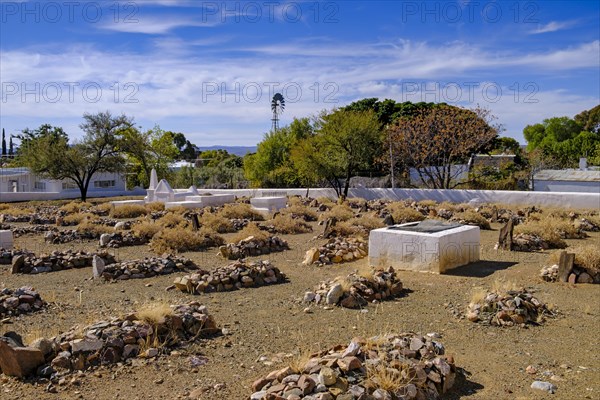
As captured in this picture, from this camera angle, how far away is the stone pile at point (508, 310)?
7.13 m

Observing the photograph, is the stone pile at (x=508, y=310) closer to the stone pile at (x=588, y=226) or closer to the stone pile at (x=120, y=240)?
the stone pile at (x=120, y=240)

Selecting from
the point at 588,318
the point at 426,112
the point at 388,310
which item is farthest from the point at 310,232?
the point at 426,112

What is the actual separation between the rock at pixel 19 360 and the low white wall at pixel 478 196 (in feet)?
71.9

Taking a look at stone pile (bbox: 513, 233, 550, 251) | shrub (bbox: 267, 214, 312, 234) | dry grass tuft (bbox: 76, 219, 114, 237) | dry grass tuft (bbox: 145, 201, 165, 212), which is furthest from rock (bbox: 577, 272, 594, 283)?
dry grass tuft (bbox: 145, 201, 165, 212)

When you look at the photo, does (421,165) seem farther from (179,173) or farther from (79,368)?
(79,368)

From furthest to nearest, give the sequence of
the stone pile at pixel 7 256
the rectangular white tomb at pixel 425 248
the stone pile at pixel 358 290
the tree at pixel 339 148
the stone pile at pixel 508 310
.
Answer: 1. the tree at pixel 339 148
2. the stone pile at pixel 7 256
3. the rectangular white tomb at pixel 425 248
4. the stone pile at pixel 358 290
5. the stone pile at pixel 508 310

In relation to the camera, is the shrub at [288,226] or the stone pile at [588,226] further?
the shrub at [288,226]

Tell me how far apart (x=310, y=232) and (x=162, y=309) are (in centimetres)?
1114

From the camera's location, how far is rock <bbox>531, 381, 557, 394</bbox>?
5.05 metres

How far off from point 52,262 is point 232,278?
4715 mm

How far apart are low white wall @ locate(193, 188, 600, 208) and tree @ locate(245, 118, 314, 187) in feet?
24.6

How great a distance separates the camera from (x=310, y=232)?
57.2 feet

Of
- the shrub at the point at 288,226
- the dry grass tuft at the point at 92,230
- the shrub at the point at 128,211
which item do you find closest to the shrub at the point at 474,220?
the shrub at the point at 288,226

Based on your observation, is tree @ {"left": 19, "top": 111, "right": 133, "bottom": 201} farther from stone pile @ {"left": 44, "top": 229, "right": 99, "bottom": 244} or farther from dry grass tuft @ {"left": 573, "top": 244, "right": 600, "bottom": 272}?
dry grass tuft @ {"left": 573, "top": 244, "right": 600, "bottom": 272}
